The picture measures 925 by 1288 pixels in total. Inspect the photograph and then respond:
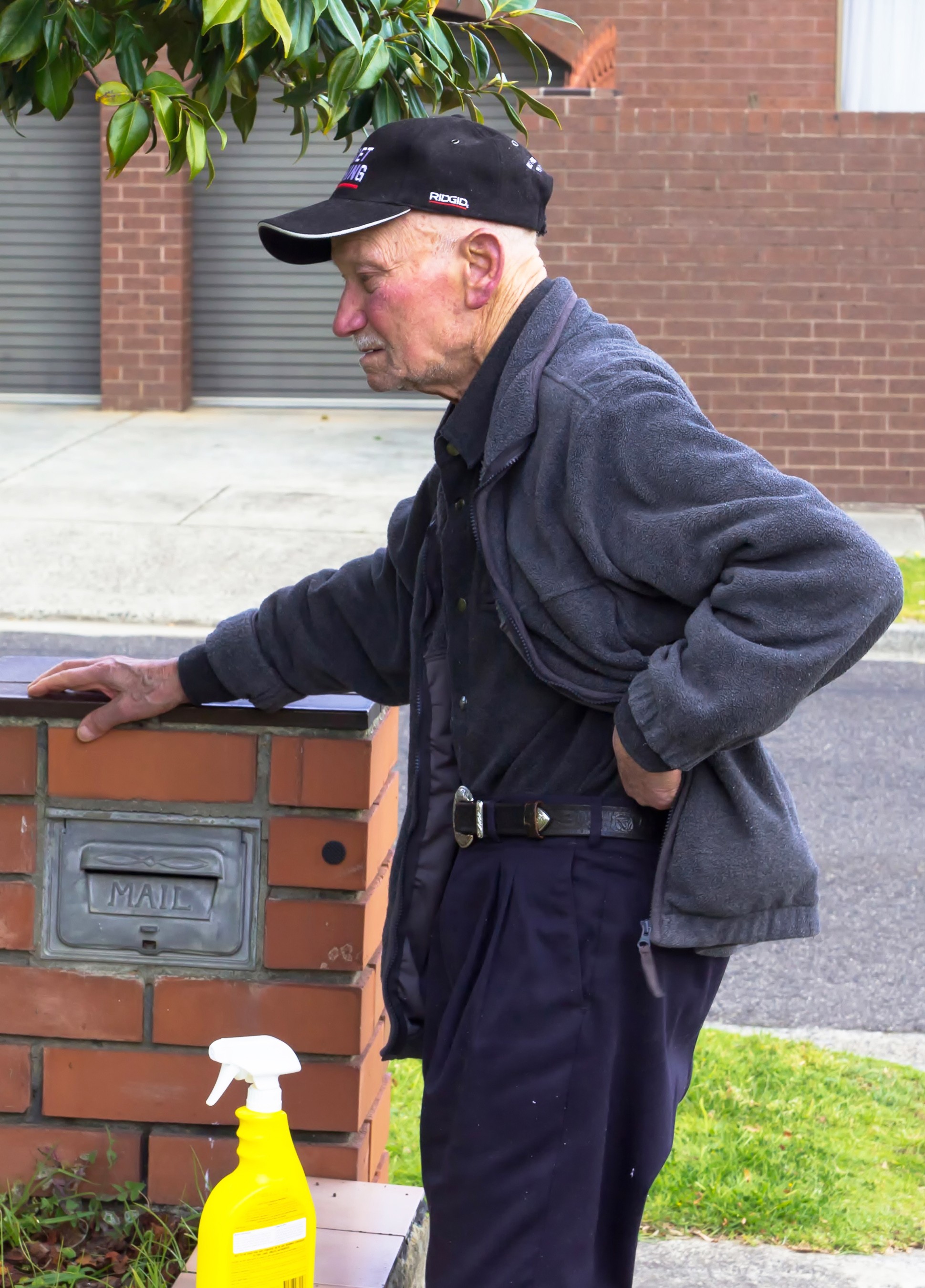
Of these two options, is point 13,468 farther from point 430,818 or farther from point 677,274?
point 430,818

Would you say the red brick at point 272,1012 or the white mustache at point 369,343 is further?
the red brick at point 272,1012

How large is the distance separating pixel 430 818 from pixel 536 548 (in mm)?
407

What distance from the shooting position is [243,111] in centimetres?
254

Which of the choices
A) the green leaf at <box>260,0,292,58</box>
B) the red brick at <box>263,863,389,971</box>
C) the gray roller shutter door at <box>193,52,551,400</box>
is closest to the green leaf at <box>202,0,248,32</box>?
the green leaf at <box>260,0,292,58</box>

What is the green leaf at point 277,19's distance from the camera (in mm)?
1818

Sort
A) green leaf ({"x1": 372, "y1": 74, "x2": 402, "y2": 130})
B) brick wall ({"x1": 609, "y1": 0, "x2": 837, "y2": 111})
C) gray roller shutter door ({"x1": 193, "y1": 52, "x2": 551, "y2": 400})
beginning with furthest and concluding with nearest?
gray roller shutter door ({"x1": 193, "y1": 52, "x2": 551, "y2": 400}) → brick wall ({"x1": 609, "y1": 0, "x2": 837, "y2": 111}) → green leaf ({"x1": 372, "y1": 74, "x2": 402, "y2": 130})

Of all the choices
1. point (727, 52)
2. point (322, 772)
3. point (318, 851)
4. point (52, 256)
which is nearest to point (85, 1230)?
point (318, 851)

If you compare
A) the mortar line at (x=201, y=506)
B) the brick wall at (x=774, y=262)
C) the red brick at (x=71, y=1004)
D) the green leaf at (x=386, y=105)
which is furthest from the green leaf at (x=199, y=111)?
the brick wall at (x=774, y=262)

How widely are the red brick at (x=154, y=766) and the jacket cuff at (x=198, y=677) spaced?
2.6 inches

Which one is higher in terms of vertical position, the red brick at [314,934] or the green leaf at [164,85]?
the green leaf at [164,85]

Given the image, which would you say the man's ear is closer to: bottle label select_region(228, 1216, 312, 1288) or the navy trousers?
the navy trousers

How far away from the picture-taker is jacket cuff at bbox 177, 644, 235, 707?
254 cm

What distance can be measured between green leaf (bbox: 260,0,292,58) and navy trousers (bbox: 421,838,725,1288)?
98 cm

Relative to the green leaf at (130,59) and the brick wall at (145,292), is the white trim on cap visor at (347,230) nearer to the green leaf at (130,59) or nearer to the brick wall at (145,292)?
the green leaf at (130,59)
